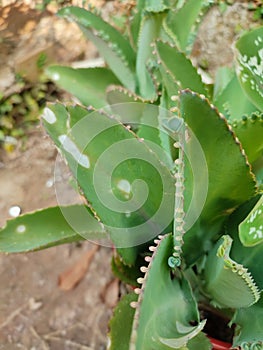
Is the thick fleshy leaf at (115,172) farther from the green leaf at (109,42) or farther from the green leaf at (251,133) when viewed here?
the green leaf at (109,42)

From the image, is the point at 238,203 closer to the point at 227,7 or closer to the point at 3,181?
the point at 3,181

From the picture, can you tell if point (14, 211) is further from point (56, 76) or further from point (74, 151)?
point (74, 151)

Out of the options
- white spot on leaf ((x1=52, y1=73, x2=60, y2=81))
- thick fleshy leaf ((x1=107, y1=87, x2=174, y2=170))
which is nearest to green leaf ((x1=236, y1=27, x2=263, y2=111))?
thick fleshy leaf ((x1=107, y1=87, x2=174, y2=170))

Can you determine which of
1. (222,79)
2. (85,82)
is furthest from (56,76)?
(222,79)

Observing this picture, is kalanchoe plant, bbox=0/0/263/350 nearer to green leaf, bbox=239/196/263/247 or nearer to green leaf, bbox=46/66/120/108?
green leaf, bbox=239/196/263/247

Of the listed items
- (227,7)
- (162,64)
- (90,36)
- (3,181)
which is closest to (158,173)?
(162,64)
